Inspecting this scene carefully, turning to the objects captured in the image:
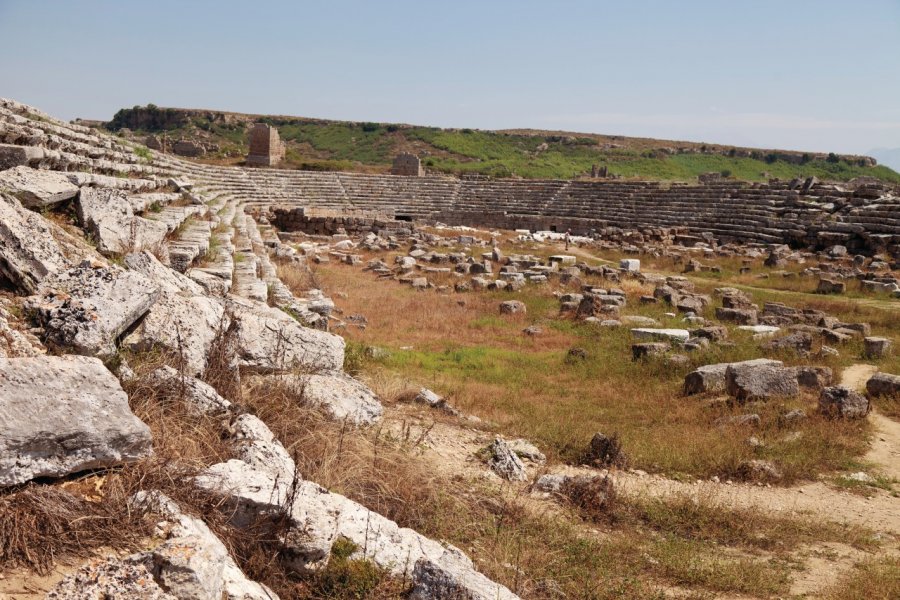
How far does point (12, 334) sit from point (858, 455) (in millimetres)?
7857

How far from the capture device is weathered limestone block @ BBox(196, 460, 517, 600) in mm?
3035

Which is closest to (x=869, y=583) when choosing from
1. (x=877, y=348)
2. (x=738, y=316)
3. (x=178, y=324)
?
(x=178, y=324)

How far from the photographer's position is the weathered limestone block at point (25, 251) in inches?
147

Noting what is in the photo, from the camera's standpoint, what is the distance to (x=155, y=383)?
373 centimetres

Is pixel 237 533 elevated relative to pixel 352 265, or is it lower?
elevated

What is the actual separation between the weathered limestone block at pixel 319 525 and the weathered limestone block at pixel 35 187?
332 cm

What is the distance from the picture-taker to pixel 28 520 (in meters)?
2.42

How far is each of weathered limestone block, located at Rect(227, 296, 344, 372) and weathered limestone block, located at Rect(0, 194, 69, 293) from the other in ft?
4.74

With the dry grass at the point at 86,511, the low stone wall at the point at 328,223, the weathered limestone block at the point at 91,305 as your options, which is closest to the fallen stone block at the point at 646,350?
the weathered limestone block at the point at 91,305

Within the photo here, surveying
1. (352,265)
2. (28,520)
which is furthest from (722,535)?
(352,265)

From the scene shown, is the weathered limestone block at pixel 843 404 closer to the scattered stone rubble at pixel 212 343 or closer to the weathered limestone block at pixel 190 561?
the scattered stone rubble at pixel 212 343

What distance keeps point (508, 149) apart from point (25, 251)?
2949 inches

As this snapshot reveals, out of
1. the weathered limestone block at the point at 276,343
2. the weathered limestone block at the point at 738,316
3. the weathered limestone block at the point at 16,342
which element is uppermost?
the weathered limestone block at the point at 16,342

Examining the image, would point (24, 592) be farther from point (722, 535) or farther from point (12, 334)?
point (722, 535)
